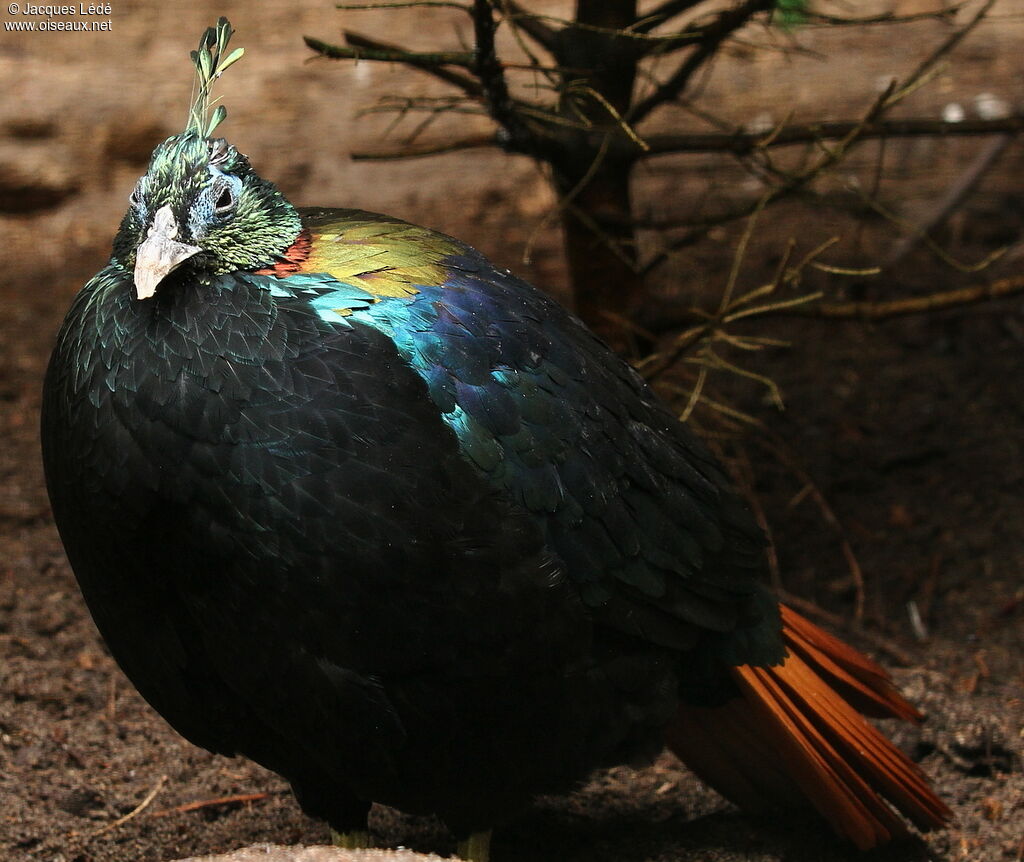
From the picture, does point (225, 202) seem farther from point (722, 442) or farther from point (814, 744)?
point (722, 442)

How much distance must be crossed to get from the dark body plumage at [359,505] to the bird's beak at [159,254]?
12 millimetres

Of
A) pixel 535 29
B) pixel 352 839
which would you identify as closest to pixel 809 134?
pixel 535 29

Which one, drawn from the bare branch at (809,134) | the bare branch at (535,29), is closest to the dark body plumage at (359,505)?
the bare branch at (535,29)

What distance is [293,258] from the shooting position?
2129 millimetres

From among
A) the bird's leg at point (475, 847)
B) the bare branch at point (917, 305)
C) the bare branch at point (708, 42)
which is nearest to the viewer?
the bird's leg at point (475, 847)

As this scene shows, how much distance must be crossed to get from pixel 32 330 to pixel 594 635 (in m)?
3.18

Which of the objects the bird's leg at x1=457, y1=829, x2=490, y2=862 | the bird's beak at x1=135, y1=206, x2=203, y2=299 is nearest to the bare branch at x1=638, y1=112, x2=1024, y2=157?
the bird's beak at x1=135, y1=206, x2=203, y2=299

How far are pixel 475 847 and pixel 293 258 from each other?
1.28m

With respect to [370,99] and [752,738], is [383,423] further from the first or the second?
[370,99]

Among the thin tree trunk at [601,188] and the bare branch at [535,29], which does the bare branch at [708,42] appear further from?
the bare branch at [535,29]

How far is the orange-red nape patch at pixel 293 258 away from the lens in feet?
6.87

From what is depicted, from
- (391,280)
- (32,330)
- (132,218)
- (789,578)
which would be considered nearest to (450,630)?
(391,280)

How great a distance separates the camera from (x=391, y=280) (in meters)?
2.13

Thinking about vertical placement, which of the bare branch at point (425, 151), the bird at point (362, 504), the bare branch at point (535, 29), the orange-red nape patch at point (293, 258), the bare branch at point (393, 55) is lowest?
the bird at point (362, 504)
